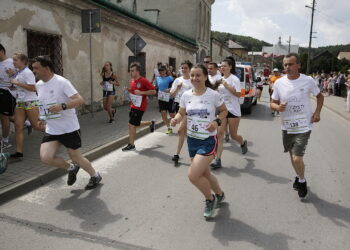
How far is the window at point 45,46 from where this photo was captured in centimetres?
888

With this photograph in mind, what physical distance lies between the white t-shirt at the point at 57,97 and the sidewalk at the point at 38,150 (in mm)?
934

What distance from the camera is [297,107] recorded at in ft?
14.3

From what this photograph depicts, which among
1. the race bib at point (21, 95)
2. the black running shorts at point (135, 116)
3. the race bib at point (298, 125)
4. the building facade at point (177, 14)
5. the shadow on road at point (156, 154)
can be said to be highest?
the building facade at point (177, 14)

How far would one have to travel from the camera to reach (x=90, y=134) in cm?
816

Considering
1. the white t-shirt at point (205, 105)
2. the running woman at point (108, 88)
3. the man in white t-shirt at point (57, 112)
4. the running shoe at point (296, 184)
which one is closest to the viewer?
the white t-shirt at point (205, 105)

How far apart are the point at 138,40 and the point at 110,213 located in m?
8.47

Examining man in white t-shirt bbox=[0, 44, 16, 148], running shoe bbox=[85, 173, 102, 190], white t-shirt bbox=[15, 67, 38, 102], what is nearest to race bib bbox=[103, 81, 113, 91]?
man in white t-shirt bbox=[0, 44, 16, 148]

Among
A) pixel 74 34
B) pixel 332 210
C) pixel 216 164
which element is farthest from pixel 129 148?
pixel 74 34

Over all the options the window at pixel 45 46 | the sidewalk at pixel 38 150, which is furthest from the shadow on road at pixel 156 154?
the window at pixel 45 46

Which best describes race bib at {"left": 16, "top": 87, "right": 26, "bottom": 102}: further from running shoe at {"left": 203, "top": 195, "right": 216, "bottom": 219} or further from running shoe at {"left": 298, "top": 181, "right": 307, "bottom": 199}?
running shoe at {"left": 298, "top": 181, "right": 307, "bottom": 199}

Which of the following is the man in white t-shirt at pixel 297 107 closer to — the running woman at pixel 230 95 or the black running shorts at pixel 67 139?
the running woman at pixel 230 95

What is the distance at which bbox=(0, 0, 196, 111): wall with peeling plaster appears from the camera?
8.02 meters

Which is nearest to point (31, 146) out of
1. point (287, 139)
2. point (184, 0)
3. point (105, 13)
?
point (287, 139)

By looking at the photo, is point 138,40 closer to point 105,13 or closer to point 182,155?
point 105,13
